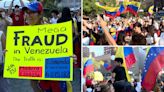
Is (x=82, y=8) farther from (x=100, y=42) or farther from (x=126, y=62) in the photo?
(x=126, y=62)

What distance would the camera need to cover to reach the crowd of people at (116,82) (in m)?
5.06

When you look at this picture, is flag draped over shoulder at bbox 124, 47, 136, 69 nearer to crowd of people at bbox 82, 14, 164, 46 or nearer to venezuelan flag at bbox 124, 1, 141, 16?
crowd of people at bbox 82, 14, 164, 46

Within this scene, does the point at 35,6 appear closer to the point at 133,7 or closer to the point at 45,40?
the point at 45,40

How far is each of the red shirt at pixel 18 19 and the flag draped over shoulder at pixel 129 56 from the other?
1502mm

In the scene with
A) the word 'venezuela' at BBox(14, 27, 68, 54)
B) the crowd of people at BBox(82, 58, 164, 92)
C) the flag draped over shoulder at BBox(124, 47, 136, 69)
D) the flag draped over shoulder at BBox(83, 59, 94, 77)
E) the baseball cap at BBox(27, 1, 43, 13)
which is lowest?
the crowd of people at BBox(82, 58, 164, 92)

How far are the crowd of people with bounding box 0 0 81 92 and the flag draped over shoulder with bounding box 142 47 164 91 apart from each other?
84 centimetres

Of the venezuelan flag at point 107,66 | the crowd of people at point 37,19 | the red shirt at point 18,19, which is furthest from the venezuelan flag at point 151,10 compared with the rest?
the red shirt at point 18,19

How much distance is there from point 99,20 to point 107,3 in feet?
0.74

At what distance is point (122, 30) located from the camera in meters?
5.19

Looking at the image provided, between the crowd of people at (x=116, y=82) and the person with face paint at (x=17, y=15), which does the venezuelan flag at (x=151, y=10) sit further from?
the person with face paint at (x=17, y=15)

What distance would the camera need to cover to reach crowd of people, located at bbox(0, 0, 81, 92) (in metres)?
5.46

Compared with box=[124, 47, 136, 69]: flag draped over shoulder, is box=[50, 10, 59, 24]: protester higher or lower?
higher

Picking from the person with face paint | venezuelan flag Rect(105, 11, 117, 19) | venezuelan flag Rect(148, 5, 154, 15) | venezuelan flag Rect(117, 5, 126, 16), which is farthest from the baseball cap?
venezuelan flag Rect(148, 5, 154, 15)

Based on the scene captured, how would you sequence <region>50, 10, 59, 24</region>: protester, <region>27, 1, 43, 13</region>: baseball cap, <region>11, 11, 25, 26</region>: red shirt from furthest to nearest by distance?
<region>11, 11, 25, 26</region>: red shirt, <region>27, 1, 43, 13</region>: baseball cap, <region>50, 10, 59, 24</region>: protester
